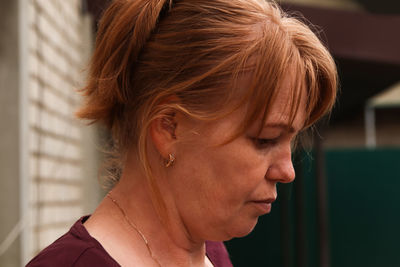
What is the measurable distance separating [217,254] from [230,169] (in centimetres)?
48

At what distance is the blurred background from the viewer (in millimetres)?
2395

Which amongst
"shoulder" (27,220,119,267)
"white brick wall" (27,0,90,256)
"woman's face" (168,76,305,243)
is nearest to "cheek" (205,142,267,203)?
"woman's face" (168,76,305,243)

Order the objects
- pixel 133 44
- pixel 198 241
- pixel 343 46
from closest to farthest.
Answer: pixel 133 44 < pixel 198 241 < pixel 343 46

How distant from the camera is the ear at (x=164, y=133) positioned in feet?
3.80

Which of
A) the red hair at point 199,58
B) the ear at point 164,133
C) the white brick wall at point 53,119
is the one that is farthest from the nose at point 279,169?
the white brick wall at point 53,119

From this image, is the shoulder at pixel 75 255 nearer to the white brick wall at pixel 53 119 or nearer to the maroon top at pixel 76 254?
the maroon top at pixel 76 254

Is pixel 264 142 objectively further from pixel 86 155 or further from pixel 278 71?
pixel 86 155

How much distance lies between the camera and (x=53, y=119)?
326cm

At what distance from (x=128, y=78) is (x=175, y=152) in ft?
0.63

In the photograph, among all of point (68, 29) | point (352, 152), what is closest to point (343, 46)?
point (68, 29)

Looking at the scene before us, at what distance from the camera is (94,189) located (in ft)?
15.0

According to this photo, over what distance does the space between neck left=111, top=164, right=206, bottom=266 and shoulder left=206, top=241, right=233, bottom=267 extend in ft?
0.90

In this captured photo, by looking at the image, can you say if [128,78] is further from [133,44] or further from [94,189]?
[94,189]

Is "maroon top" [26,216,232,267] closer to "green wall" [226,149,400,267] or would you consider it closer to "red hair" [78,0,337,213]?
"red hair" [78,0,337,213]
